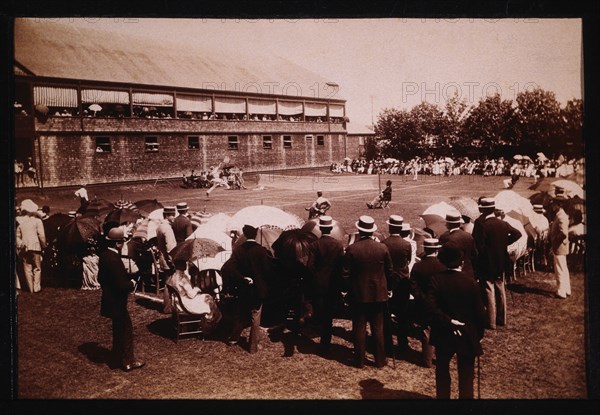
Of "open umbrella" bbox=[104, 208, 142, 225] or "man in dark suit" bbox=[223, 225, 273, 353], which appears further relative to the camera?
"open umbrella" bbox=[104, 208, 142, 225]

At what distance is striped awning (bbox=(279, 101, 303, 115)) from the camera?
9023 mm

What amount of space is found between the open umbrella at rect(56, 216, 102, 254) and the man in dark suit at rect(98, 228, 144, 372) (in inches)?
120

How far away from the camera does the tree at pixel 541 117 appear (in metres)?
7.11

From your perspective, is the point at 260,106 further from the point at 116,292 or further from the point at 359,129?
the point at 116,292

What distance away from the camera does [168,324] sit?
737 centimetres

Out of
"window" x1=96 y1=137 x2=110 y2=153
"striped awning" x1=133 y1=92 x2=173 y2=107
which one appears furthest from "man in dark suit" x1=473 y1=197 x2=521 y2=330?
"window" x1=96 y1=137 x2=110 y2=153

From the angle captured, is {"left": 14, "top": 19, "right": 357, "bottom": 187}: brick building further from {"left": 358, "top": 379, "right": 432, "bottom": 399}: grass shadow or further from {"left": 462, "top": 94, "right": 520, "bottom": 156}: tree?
{"left": 358, "top": 379, "right": 432, "bottom": 399}: grass shadow

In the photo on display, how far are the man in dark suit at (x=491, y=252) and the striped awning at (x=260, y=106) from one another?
503 cm

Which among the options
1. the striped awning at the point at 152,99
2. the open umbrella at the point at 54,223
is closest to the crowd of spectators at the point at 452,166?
the striped awning at the point at 152,99

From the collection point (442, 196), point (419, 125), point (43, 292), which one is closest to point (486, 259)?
point (419, 125)

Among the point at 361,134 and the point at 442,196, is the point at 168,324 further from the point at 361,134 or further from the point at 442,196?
the point at 442,196

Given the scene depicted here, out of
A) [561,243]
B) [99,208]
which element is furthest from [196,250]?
[561,243]
